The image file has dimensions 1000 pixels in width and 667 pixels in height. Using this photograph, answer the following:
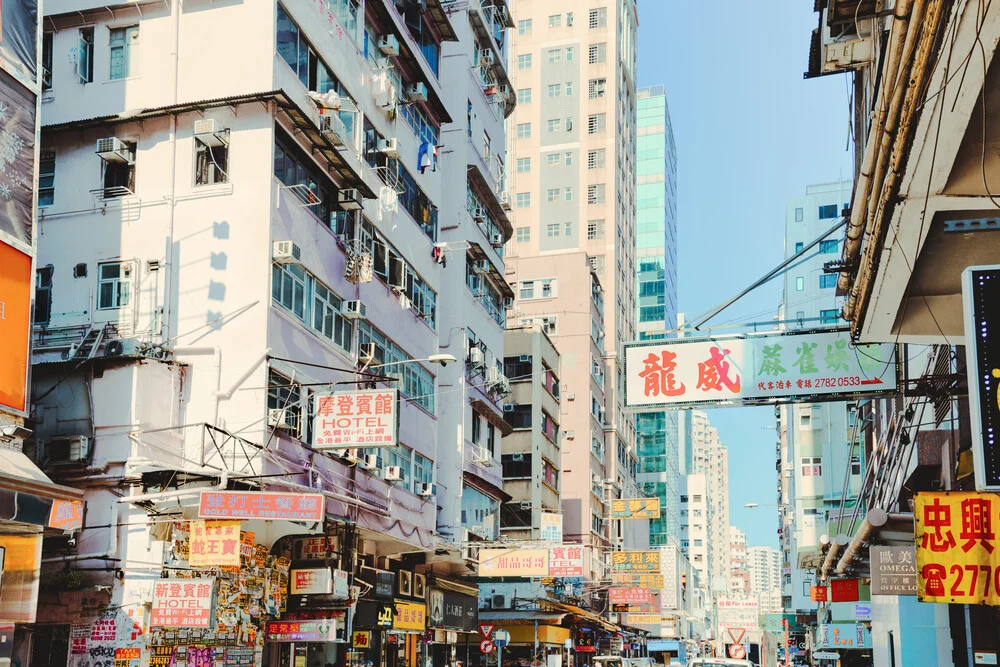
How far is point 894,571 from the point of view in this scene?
50.3ft

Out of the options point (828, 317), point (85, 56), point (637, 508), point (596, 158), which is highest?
point (596, 158)

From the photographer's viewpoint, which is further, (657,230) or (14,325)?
(657,230)

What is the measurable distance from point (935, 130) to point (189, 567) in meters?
15.3

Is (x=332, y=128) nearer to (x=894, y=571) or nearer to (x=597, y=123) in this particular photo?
(x=894, y=571)

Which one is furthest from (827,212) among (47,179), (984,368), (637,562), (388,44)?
(984,368)

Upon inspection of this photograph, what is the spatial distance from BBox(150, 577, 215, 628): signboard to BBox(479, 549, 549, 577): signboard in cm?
1385

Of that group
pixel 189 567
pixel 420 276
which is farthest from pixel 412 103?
pixel 189 567

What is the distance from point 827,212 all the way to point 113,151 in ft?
243

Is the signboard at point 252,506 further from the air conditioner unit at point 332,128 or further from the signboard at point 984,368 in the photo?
the signboard at point 984,368

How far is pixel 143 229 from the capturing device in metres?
21.4

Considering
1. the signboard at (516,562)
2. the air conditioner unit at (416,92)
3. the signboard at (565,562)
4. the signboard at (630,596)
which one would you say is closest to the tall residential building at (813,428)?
the signboard at (630,596)

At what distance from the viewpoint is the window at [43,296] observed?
21312mm

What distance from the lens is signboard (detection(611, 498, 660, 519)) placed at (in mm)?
48188

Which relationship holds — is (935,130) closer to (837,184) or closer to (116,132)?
(116,132)
